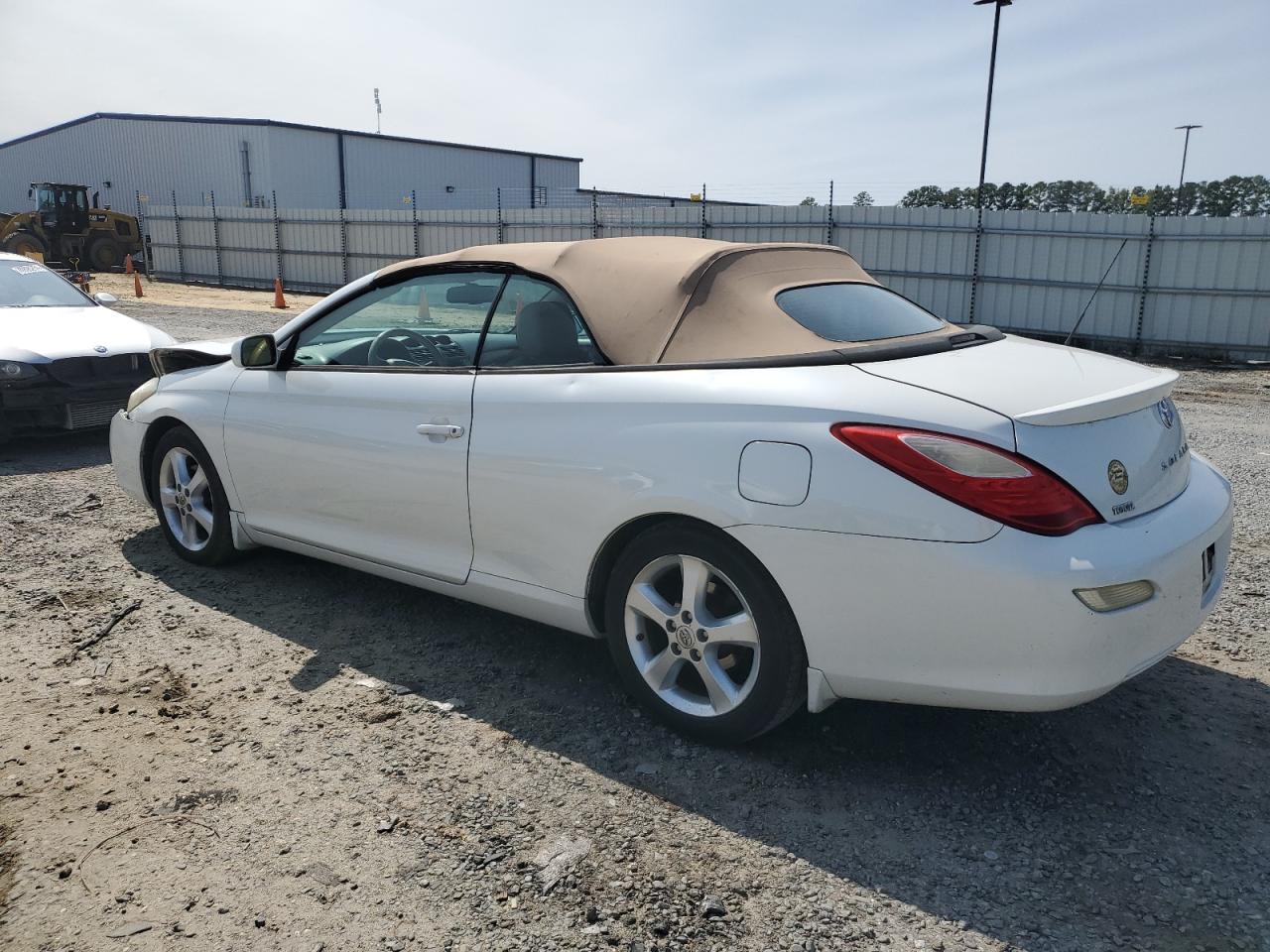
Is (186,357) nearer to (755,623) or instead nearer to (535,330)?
(535,330)

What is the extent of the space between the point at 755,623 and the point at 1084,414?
1.05 meters

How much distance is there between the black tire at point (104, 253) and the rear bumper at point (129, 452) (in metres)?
31.0

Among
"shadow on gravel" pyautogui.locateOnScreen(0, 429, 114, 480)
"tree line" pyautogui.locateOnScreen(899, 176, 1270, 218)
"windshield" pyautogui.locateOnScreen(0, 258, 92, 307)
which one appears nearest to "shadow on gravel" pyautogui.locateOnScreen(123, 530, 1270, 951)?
"shadow on gravel" pyautogui.locateOnScreen(0, 429, 114, 480)

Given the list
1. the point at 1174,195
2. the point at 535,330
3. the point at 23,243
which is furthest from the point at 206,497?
the point at 1174,195

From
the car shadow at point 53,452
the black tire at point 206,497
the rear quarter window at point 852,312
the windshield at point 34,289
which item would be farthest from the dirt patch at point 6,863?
the windshield at point 34,289

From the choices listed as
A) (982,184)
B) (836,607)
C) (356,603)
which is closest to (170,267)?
(982,184)

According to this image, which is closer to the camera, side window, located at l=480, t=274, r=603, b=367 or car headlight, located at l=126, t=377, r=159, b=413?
side window, located at l=480, t=274, r=603, b=367

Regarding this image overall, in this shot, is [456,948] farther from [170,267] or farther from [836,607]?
[170,267]

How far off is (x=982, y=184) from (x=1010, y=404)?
21.0m

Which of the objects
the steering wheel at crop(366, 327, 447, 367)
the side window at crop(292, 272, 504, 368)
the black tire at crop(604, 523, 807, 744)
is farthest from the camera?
the steering wheel at crop(366, 327, 447, 367)

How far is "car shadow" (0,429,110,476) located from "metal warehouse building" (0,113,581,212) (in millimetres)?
28491

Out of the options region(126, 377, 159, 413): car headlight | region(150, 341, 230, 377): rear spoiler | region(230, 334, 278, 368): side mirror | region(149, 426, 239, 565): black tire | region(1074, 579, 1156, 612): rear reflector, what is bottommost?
region(149, 426, 239, 565): black tire

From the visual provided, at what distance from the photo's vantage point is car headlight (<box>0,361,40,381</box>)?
6820 millimetres

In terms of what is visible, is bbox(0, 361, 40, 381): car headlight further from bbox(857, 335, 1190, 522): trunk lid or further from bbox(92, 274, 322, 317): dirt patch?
bbox(92, 274, 322, 317): dirt patch
